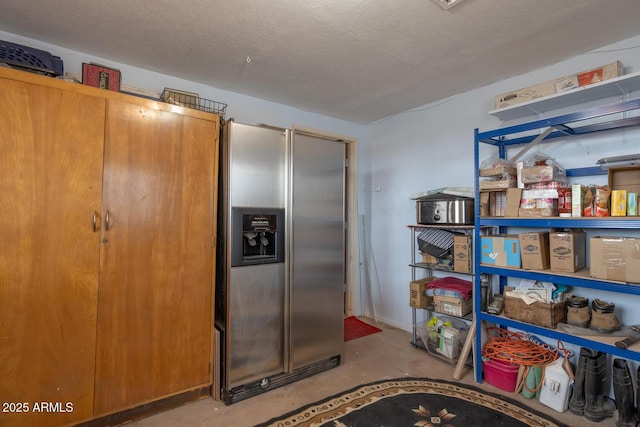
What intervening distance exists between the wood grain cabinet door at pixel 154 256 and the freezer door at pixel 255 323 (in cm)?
21

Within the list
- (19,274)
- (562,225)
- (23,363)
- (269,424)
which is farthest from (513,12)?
(23,363)

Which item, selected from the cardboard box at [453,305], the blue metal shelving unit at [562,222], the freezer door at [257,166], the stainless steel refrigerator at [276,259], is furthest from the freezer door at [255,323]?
the blue metal shelving unit at [562,222]

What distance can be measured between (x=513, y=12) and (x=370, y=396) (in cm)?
261

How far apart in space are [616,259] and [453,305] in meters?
1.18

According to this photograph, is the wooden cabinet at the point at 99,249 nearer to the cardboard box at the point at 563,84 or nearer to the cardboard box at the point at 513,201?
the cardboard box at the point at 513,201

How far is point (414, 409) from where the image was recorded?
2041mm

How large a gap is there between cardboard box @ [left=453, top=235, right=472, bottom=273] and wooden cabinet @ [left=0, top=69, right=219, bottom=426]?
202 cm

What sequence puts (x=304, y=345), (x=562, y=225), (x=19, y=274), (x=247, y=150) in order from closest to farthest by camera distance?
(x=19, y=274)
(x=562, y=225)
(x=247, y=150)
(x=304, y=345)

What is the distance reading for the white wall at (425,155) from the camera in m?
2.18

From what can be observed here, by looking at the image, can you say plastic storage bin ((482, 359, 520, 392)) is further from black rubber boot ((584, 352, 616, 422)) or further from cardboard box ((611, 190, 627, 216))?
cardboard box ((611, 190, 627, 216))

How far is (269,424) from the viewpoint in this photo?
1.88 m

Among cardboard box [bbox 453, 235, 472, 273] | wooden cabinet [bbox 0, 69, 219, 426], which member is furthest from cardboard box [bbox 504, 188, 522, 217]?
wooden cabinet [bbox 0, 69, 219, 426]

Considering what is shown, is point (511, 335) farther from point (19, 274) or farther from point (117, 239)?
point (19, 274)

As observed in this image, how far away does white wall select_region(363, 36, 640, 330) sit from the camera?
7.16 feet
